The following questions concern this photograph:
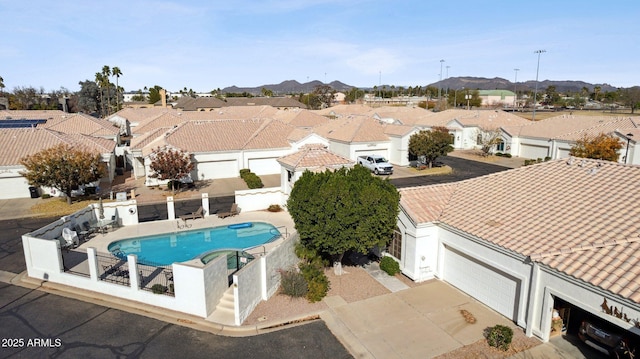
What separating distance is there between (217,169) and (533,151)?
40.6 meters

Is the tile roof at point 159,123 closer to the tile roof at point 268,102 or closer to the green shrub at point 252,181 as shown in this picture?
the green shrub at point 252,181

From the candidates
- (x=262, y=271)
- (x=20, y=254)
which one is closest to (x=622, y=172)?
(x=262, y=271)

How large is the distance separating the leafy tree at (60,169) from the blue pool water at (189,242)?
9296 millimetres

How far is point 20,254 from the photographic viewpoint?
2139cm

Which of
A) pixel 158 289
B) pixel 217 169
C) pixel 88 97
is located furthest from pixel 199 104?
pixel 158 289

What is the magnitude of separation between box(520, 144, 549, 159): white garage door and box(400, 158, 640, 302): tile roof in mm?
34252

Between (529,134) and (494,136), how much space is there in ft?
14.7

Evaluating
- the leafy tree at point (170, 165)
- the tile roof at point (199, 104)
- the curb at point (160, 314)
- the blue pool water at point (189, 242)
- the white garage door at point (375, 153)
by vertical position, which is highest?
the tile roof at point (199, 104)

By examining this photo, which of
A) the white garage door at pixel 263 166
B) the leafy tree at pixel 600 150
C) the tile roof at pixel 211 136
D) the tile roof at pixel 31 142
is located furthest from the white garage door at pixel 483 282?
the tile roof at pixel 31 142

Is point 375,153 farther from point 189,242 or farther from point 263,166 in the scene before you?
point 189,242

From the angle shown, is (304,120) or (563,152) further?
(304,120)

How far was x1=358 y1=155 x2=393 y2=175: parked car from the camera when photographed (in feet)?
137

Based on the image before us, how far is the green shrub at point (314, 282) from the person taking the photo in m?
16.4

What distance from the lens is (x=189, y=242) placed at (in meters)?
23.0
